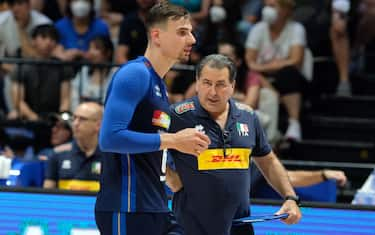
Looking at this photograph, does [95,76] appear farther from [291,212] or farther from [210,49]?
[291,212]

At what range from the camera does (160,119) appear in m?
4.35

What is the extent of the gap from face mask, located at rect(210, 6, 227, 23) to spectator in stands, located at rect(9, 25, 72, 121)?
5.76ft

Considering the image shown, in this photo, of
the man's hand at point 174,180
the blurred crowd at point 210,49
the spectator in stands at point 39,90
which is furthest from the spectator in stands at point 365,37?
the man's hand at point 174,180

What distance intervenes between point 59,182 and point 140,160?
350cm

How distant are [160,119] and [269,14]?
18.6 ft

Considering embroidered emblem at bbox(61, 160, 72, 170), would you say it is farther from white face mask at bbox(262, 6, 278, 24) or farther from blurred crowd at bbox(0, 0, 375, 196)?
white face mask at bbox(262, 6, 278, 24)

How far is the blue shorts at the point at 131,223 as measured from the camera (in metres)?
4.29

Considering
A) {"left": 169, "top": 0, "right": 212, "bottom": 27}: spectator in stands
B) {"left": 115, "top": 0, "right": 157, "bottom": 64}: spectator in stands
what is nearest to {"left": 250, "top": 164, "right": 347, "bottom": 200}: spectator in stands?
{"left": 115, "top": 0, "right": 157, "bottom": 64}: spectator in stands

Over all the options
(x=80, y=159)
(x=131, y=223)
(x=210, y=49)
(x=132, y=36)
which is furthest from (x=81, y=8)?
(x=131, y=223)

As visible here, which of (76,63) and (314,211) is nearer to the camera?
(314,211)

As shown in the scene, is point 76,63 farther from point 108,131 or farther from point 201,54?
point 108,131

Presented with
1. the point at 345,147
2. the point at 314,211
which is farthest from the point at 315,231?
the point at 345,147

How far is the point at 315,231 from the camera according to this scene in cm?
612

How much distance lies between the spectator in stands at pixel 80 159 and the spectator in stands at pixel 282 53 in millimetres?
2503
